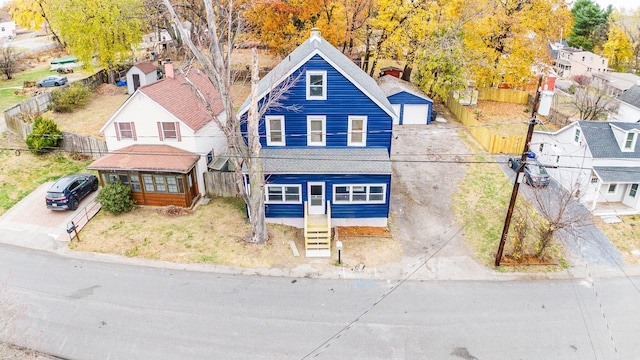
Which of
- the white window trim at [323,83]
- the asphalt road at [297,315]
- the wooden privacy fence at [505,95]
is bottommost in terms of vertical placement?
the asphalt road at [297,315]

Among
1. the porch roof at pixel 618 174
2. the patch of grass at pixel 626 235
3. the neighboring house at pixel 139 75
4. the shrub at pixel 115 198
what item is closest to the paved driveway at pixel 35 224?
the shrub at pixel 115 198

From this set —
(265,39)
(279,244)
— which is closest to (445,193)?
(279,244)

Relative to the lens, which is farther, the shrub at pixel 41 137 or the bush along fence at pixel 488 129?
the bush along fence at pixel 488 129

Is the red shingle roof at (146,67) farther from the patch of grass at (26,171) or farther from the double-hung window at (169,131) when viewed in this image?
the double-hung window at (169,131)

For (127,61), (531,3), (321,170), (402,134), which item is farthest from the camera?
(127,61)

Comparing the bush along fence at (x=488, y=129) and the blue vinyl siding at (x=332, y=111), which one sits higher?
the blue vinyl siding at (x=332, y=111)

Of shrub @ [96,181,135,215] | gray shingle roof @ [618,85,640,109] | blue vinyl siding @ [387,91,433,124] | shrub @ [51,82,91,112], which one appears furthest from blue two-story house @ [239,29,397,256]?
gray shingle roof @ [618,85,640,109]

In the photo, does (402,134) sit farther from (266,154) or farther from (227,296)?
(227,296)
